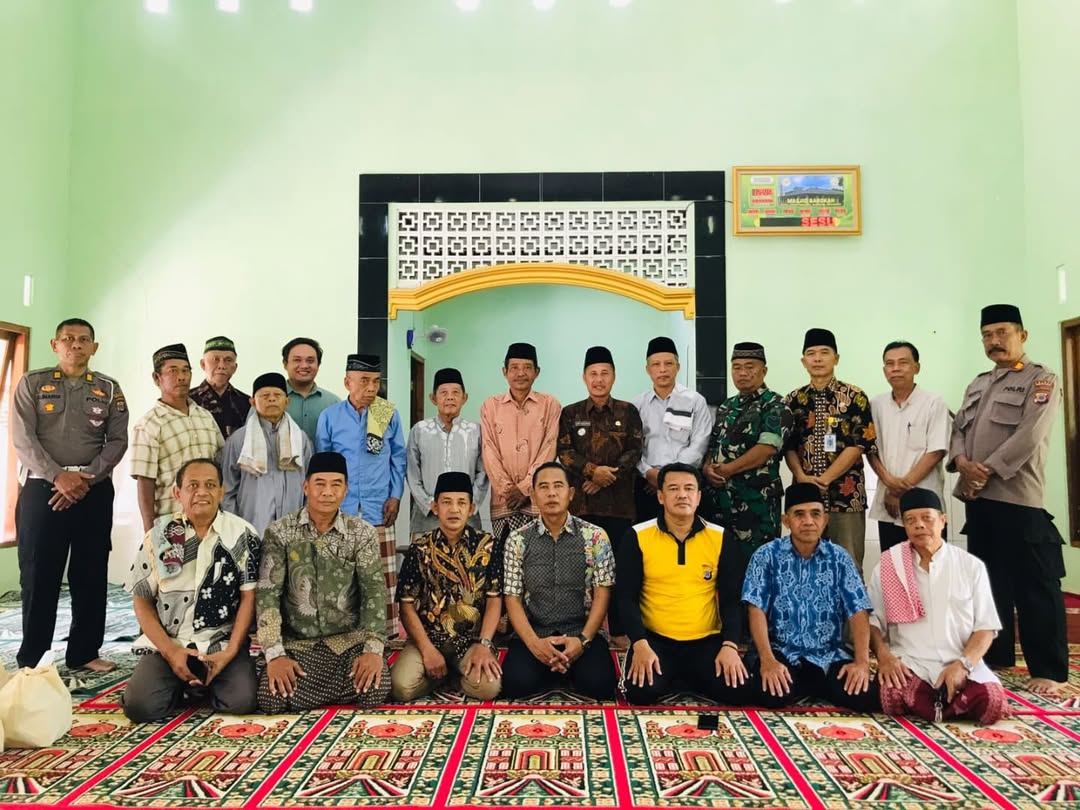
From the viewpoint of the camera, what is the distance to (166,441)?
3.63 m

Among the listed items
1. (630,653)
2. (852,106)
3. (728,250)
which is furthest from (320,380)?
(852,106)

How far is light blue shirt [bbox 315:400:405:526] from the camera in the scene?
13.0ft

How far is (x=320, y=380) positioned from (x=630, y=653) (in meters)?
3.28

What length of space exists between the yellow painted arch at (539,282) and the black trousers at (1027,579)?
8.28ft

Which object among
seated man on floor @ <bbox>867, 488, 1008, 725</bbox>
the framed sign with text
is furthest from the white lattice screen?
seated man on floor @ <bbox>867, 488, 1008, 725</bbox>

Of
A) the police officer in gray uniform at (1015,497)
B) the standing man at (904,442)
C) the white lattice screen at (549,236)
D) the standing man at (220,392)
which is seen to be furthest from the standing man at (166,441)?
the police officer in gray uniform at (1015,497)

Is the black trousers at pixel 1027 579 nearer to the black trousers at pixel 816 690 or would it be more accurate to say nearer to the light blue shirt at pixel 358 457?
the black trousers at pixel 816 690

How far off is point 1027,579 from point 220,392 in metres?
3.85

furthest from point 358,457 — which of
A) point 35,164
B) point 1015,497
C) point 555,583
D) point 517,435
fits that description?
point 35,164

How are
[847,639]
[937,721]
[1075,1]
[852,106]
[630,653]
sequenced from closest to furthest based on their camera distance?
[937,721] → [630,653] → [847,639] → [1075,1] → [852,106]

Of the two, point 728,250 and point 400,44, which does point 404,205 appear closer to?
point 400,44

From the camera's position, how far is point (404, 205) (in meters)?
5.68

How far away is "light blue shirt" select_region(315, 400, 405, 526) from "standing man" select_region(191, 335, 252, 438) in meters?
0.50

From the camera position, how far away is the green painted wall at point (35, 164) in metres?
5.21
